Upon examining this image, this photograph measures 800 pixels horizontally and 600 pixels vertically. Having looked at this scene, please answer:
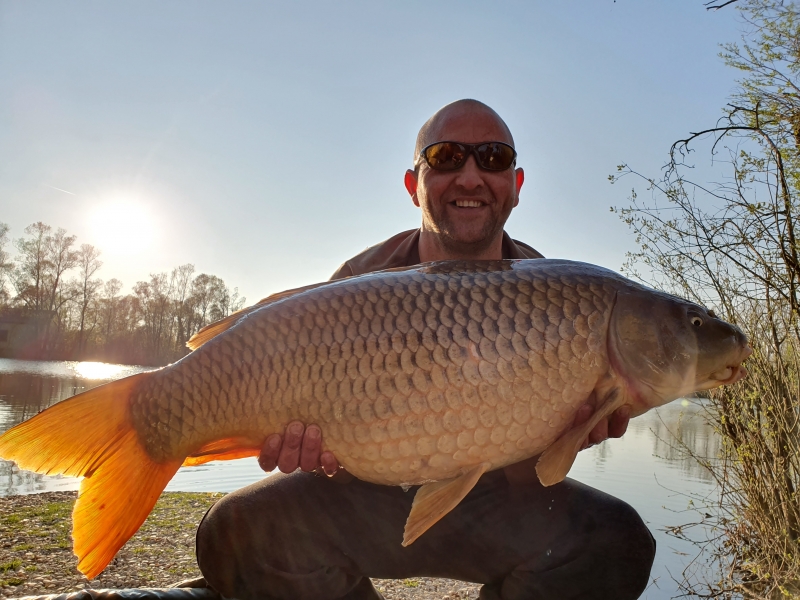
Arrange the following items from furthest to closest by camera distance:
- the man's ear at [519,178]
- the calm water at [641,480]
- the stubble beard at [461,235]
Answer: the calm water at [641,480]
the man's ear at [519,178]
the stubble beard at [461,235]

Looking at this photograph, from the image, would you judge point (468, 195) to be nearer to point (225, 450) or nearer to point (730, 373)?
point (730, 373)

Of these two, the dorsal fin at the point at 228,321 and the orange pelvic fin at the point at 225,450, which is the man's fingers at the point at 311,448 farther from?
the dorsal fin at the point at 228,321

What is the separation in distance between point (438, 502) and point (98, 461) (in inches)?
39.3

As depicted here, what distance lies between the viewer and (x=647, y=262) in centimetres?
406

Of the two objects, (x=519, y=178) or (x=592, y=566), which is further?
(x=519, y=178)

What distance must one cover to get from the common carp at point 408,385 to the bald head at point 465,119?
128 cm

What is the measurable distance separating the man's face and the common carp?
3.10ft

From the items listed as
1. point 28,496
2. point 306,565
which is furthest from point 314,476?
point 28,496

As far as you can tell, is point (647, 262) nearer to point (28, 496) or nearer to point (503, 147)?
point (503, 147)

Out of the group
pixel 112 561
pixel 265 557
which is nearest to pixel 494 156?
pixel 265 557

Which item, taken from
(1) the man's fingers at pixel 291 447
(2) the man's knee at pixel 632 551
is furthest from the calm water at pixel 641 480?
(1) the man's fingers at pixel 291 447

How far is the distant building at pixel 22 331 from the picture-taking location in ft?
103

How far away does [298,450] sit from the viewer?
1.74 m

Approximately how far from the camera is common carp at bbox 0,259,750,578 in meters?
1.62
